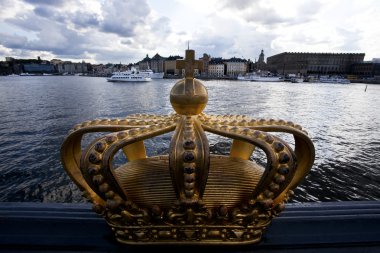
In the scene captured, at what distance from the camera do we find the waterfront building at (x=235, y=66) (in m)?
126

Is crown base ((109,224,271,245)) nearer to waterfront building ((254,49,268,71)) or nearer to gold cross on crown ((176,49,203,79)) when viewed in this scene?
gold cross on crown ((176,49,203,79))

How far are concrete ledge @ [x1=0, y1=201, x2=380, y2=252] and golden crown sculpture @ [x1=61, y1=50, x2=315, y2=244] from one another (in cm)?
Answer: 17

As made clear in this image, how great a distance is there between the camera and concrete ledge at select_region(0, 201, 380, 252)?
1.92 metres

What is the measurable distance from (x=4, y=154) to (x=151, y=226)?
11.5 meters

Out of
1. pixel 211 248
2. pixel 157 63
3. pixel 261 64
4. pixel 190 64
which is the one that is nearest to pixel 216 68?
pixel 157 63

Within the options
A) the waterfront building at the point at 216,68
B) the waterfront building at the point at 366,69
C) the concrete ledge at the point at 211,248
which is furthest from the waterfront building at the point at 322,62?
the concrete ledge at the point at 211,248

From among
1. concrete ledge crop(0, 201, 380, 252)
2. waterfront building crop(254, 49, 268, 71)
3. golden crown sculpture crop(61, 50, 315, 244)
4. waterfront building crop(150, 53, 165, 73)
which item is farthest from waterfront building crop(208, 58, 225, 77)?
golden crown sculpture crop(61, 50, 315, 244)

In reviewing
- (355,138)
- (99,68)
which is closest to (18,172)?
(355,138)

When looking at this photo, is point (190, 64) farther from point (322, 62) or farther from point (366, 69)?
point (322, 62)

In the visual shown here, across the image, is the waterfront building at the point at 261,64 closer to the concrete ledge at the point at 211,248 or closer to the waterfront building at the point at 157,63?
the waterfront building at the point at 157,63

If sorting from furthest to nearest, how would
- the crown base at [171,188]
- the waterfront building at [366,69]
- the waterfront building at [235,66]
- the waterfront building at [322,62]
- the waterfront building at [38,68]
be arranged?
1. the waterfront building at [38,68]
2. the waterfront building at [235,66]
3. the waterfront building at [322,62]
4. the waterfront building at [366,69]
5. the crown base at [171,188]

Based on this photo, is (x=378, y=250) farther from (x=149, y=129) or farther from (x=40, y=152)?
(x=40, y=152)

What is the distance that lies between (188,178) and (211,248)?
2.18ft

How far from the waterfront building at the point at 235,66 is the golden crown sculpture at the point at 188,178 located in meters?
129
